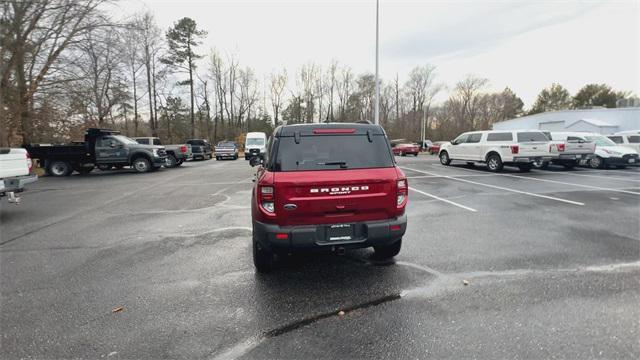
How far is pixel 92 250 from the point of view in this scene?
499 cm

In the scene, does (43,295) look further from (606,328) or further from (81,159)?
(81,159)

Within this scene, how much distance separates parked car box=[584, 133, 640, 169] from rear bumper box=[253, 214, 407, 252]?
18.9 metres

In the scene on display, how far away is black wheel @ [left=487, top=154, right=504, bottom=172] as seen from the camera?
15130mm

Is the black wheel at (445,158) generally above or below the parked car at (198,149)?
below

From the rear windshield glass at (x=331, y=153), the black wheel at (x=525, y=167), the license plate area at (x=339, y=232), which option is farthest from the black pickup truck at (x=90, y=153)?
the black wheel at (x=525, y=167)

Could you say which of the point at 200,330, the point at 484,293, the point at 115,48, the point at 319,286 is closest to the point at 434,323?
the point at 484,293

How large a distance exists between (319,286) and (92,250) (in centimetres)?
382

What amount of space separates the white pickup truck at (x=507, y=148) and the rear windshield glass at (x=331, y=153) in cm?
1336

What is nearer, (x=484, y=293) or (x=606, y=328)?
(x=606, y=328)

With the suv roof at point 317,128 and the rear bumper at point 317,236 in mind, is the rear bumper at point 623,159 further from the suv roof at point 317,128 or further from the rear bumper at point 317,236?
the rear bumper at point 317,236

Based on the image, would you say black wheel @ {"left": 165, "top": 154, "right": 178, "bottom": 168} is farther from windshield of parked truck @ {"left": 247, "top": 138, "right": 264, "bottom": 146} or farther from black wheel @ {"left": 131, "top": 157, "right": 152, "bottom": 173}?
windshield of parked truck @ {"left": 247, "top": 138, "right": 264, "bottom": 146}

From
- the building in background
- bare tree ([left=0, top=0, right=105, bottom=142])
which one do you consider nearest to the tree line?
bare tree ([left=0, top=0, right=105, bottom=142])

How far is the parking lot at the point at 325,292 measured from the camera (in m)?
2.60

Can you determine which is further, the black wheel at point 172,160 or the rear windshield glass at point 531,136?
the black wheel at point 172,160
